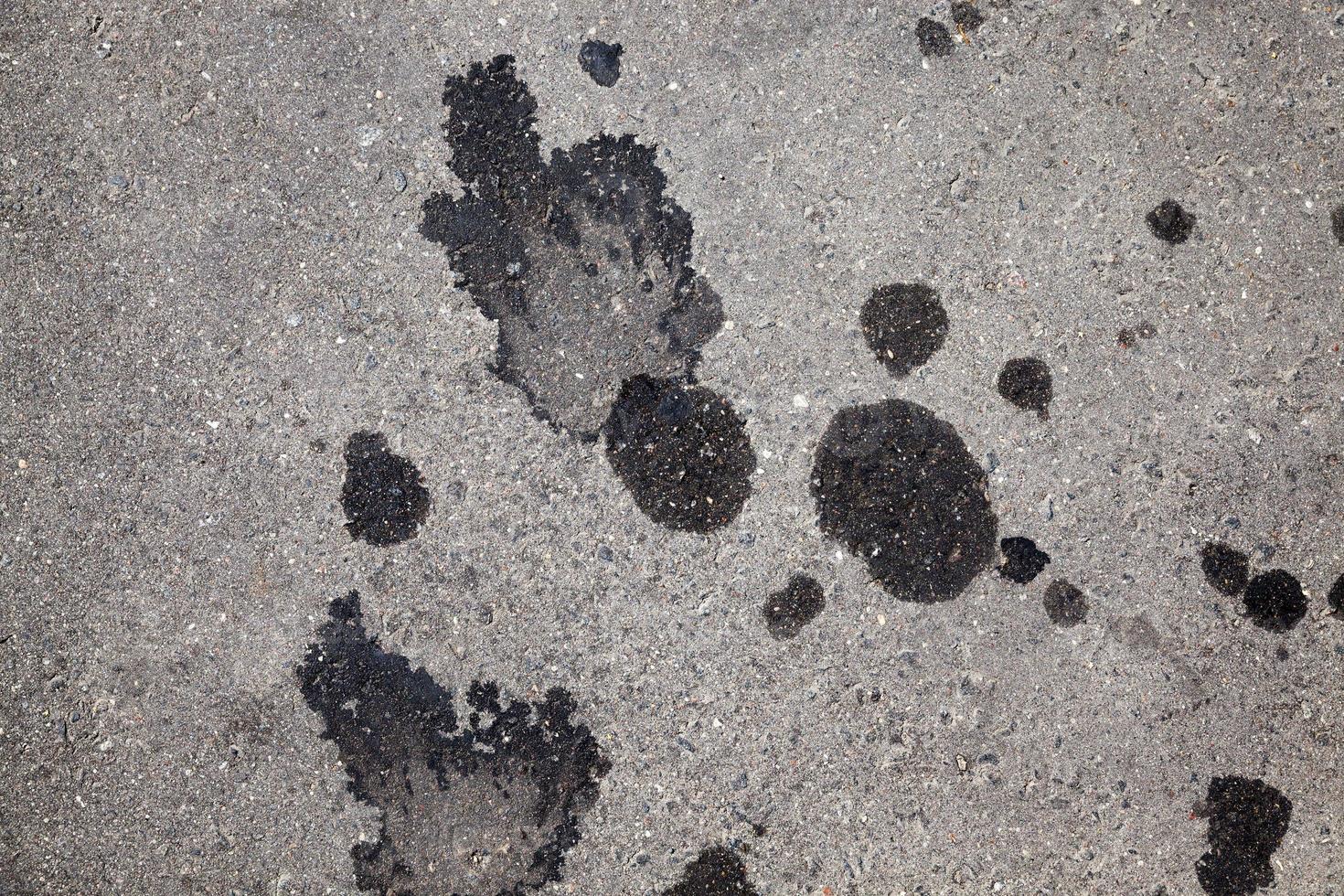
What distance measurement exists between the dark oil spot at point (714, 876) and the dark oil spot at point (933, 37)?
3.13m

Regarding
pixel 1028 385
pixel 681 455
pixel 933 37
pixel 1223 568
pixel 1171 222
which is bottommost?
pixel 681 455

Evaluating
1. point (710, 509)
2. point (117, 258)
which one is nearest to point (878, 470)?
point (710, 509)

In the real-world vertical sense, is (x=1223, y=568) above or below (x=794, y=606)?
above

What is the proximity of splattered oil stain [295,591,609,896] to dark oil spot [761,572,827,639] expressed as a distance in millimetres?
821

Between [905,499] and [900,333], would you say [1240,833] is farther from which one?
[900,333]

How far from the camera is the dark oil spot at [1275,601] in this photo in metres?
2.88

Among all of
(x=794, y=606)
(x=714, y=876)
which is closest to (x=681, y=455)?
(x=794, y=606)

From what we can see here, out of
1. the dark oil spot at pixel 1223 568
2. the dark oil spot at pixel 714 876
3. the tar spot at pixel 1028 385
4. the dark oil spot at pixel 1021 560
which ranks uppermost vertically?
the tar spot at pixel 1028 385

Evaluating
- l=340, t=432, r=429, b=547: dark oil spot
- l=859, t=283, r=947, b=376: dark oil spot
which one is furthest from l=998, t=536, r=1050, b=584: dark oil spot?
l=340, t=432, r=429, b=547: dark oil spot

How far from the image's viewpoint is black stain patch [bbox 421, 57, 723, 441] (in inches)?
112

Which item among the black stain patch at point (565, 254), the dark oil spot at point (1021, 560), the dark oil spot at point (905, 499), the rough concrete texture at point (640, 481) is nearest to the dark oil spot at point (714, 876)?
the rough concrete texture at point (640, 481)

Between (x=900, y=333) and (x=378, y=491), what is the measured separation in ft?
6.75

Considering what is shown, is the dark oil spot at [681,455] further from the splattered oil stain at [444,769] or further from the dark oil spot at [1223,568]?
the dark oil spot at [1223,568]

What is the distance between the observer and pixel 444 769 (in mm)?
2836
